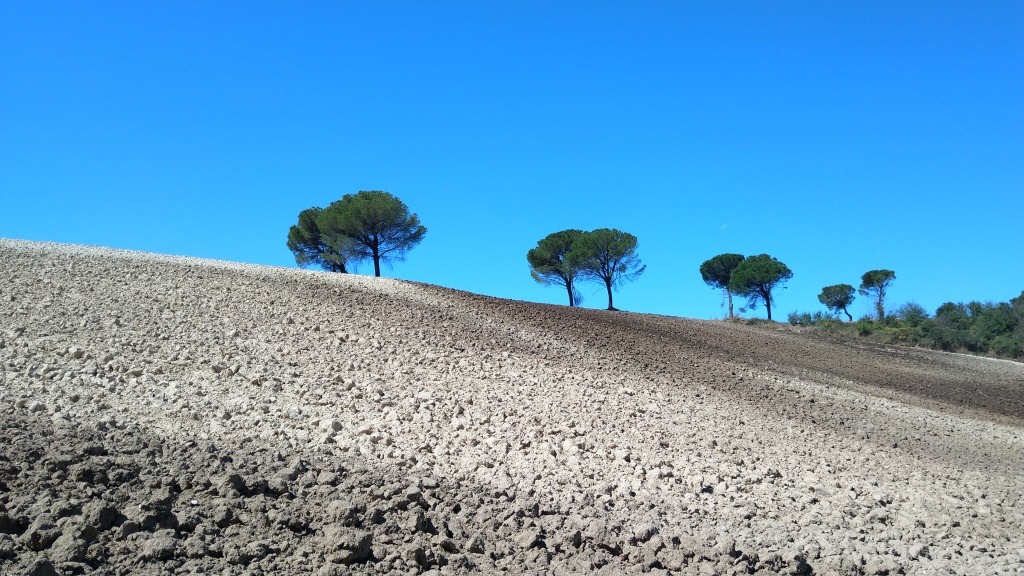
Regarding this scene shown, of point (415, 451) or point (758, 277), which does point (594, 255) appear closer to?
point (758, 277)

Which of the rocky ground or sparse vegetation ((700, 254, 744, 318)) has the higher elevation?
sparse vegetation ((700, 254, 744, 318))

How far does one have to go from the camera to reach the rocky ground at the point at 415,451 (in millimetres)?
4434

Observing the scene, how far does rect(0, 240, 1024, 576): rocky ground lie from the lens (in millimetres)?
4434

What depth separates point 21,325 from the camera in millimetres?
7707

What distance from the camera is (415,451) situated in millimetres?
6055

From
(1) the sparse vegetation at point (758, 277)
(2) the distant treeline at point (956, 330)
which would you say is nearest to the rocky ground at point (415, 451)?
(2) the distant treeline at point (956, 330)

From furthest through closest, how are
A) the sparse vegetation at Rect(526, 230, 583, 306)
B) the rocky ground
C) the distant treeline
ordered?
the sparse vegetation at Rect(526, 230, 583, 306), the distant treeline, the rocky ground

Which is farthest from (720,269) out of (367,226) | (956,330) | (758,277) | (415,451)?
(415,451)

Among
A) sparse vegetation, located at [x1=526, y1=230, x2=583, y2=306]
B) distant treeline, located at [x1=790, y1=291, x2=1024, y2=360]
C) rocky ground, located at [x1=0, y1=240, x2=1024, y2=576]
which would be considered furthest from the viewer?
sparse vegetation, located at [x1=526, y1=230, x2=583, y2=306]

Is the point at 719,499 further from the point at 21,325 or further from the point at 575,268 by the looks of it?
the point at 575,268

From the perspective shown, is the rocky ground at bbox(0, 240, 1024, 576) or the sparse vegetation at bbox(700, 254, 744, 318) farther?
the sparse vegetation at bbox(700, 254, 744, 318)

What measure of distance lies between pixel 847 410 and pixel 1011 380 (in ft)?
37.9

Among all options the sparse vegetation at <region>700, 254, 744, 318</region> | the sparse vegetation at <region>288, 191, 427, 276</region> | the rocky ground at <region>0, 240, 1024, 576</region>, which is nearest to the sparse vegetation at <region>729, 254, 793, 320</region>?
the sparse vegetation at <region>700, 254, 744, 318</region>

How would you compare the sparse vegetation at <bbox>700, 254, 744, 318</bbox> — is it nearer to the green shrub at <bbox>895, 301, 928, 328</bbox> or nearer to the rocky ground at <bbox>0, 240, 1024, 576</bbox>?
the green shrub at <bbox>895, 301, 928, 328</bbox>
